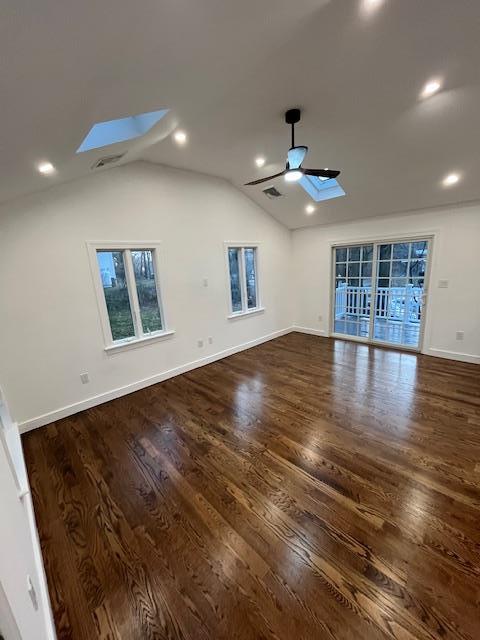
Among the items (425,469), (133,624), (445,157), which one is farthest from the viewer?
(445,157)

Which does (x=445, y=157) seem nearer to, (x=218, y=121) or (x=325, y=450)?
(x=218, y=121)

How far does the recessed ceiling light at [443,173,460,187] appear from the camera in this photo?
3.50 meters

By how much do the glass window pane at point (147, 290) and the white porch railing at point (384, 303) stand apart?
149 inches

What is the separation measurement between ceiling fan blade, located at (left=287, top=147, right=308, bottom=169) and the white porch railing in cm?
321

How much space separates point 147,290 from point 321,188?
135 inches

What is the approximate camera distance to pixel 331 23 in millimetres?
1777

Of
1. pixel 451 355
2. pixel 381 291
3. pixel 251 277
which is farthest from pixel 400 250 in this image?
pixel 251 277

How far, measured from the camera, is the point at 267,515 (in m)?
1.86

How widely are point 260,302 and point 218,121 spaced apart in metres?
3.33

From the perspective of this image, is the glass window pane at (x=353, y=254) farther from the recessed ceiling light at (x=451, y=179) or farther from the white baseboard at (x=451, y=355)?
the white baseboard at (x=451, y=355)

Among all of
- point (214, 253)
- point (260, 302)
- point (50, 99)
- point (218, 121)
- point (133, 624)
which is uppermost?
point (218, 121)

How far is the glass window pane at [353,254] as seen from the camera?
5.30m

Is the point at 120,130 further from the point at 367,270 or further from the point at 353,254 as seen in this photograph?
the point at 367,270

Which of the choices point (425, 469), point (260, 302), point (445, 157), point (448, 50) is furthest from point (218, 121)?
point (425, 469)
